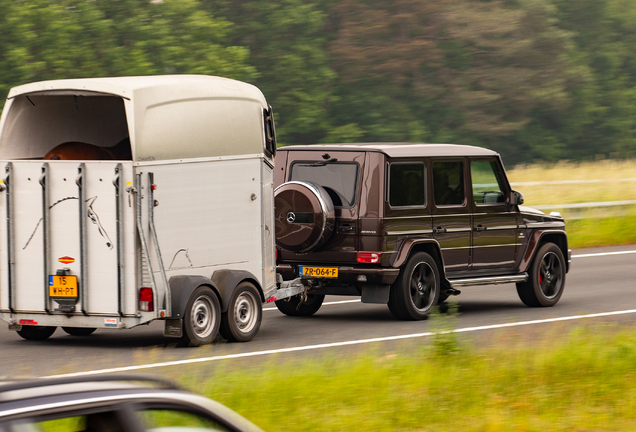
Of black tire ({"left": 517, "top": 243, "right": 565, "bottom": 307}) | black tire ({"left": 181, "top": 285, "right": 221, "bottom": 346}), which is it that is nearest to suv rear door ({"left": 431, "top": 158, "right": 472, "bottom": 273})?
black tire ({"left": 517, "top": 243, "right": 565, "bottom": 307})

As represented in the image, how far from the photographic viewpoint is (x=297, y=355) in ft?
35.7

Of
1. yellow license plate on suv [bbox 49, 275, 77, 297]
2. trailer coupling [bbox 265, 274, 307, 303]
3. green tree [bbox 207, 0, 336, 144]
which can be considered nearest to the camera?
yellow license plate on suv [bbox 49, 275, 77, 297]

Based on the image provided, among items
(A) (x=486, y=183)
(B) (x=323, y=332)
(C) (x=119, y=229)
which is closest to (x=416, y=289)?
(B) (x=323, y=332)

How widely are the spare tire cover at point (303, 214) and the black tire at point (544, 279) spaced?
3.42 m

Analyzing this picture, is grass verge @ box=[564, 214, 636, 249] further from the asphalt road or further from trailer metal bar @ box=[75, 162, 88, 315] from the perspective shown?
trailer metal bar @ box=[75, 162, 88, 315]

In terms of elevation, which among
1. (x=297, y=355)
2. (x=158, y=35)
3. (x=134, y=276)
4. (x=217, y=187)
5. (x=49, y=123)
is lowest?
(x=297, y=355)

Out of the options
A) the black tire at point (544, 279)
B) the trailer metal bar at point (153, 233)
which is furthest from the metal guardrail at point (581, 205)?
the trailer metal bar at point (153, 233)

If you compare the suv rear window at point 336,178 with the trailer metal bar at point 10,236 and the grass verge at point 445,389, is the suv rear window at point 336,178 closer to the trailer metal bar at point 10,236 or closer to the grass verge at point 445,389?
the grass verge at point 445,389

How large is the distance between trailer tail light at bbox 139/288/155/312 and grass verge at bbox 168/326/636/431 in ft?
4.39

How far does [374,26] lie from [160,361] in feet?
154

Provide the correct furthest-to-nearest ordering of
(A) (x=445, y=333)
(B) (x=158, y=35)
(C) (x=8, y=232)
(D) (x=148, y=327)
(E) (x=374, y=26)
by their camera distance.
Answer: (E) (x=374, y=26) → (B) (x=158, y=35) → (D) (x=148, y=327) → (C) (x=8, y=232) → (A) (x=445, y=333)

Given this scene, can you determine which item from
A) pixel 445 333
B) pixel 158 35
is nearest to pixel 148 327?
pixel 445 333

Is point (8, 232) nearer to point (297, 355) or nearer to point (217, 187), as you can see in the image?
point (217, 187)

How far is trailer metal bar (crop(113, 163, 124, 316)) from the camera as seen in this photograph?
35.2 feet
